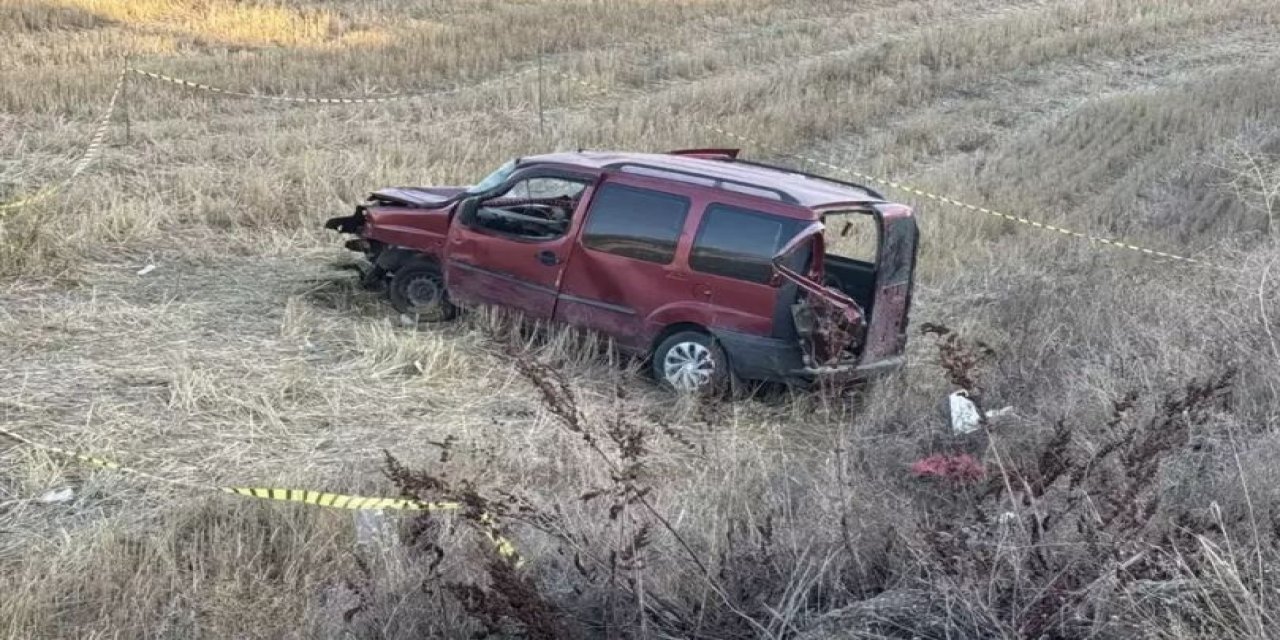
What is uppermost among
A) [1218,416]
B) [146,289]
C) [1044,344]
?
[1218,416]

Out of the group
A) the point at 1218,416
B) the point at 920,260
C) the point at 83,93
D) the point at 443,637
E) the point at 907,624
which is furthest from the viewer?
Answer: the point at 83,93

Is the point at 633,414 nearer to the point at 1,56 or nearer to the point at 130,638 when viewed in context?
the point at 130,638

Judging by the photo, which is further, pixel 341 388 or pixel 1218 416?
pixel 341 388

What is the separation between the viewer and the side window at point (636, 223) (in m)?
8.59

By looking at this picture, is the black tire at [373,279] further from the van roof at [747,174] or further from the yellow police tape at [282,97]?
the yellow police tape at [282,97]

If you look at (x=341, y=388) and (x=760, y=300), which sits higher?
(x=760, y=300)

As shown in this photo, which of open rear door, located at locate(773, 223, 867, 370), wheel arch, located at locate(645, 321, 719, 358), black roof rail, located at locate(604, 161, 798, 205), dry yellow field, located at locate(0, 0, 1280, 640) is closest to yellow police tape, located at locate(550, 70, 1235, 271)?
dry yellow field, located at locate(0, 0, 1280, 640)

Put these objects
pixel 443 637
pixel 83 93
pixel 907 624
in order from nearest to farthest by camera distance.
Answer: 1. pixel 907 624
2. pixel 443 637
3. pixel 83 93

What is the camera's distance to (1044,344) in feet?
27.0

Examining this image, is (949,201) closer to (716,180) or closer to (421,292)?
(716,180)

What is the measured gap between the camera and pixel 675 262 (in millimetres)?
8578

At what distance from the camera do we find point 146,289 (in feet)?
32.9

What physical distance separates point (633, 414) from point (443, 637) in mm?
3518

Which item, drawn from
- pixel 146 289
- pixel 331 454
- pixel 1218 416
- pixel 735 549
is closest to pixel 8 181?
pixel 146 289
